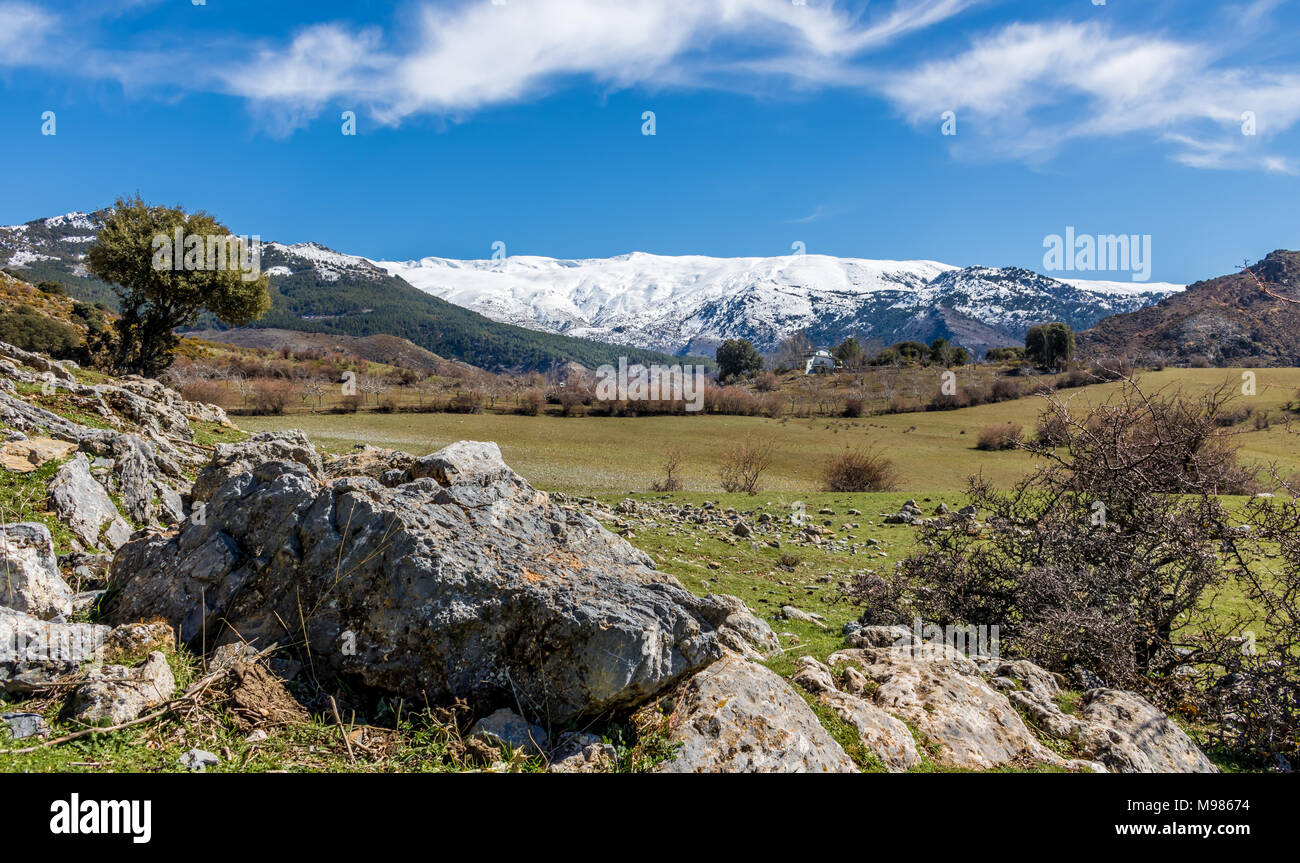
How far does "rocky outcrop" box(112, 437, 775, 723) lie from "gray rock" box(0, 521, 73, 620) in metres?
0.37

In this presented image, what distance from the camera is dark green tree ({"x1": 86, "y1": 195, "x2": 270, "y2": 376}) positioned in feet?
91.4

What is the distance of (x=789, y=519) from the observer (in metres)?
19.6

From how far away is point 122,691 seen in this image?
3.68 metres

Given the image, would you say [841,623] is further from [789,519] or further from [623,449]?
[623,449]

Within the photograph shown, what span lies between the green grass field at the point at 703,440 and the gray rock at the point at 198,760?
21766mm

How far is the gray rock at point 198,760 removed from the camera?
336cm

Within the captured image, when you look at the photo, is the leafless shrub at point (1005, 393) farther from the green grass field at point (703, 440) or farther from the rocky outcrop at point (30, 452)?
the rocky outcrop at point (30, 452)

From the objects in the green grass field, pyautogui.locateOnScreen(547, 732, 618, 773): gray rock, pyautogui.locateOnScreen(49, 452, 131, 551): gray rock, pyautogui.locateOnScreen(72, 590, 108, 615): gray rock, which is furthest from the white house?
pyautogui.locateOnScreen(72, 590, 108, 615): gray rock

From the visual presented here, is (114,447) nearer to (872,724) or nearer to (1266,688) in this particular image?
(872,724)

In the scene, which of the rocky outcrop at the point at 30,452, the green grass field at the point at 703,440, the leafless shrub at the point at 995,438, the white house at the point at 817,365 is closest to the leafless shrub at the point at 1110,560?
the rocky outcrop at the point at 30,452

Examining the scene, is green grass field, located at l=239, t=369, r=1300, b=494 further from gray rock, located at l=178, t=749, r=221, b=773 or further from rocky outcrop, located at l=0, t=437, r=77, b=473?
gray rock, located at l=178, t=749, r=221, b=773

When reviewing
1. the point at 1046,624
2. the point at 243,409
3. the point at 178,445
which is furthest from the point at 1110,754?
the point at 243,409

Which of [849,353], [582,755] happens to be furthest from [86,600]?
[849,353]
